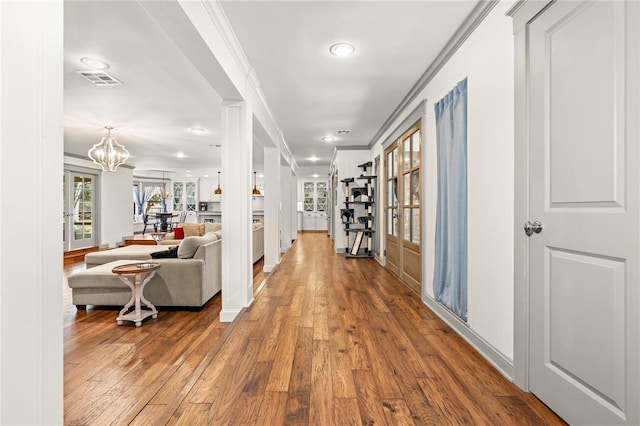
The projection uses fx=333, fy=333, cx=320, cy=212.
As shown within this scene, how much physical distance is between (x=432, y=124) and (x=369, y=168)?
4013mm

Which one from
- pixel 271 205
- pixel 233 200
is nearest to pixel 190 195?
pixel 271 205

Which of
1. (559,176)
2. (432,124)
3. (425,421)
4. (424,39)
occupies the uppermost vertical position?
(424,39)

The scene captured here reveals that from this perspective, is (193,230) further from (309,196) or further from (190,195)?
(190,195)

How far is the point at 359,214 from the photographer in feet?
24.8

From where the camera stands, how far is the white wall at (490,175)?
211cm

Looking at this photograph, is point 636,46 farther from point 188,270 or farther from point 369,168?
point 369,168

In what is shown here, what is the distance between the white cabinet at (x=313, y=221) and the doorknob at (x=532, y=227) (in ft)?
39.9

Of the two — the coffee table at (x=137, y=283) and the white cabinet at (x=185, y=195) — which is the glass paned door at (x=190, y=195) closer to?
the white cabinet at (x=185, y=195)

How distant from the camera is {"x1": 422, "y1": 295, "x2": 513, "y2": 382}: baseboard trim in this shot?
2.11 metres

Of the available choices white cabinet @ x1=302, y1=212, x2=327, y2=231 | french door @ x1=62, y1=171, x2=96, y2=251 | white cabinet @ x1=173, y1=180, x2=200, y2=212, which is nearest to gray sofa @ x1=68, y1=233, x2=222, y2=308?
french door @ x1=62, y1=171, x2=96, y2=251

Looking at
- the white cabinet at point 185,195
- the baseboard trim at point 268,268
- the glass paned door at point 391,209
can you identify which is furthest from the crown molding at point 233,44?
the white cabinet at point 185,195

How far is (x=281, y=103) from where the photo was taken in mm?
4609

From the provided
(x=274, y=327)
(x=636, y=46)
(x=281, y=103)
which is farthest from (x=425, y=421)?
(x=281, y=103)

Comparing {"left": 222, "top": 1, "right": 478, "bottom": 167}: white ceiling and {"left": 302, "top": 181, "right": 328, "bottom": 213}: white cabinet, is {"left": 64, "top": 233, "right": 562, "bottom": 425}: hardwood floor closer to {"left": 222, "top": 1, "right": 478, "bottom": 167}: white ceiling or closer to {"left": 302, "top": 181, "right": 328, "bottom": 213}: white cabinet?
{"left": 222, "top": 1, "right": 478, "bottom": 167}: white ceiling
